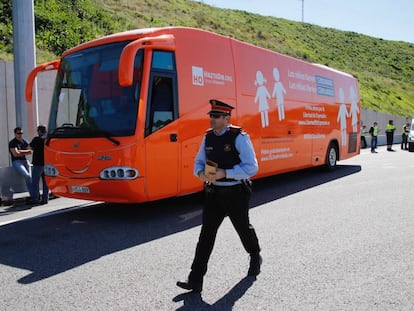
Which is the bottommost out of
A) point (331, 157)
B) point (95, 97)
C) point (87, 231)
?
point (87, 231)

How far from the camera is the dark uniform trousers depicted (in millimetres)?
4059

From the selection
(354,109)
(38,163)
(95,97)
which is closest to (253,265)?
(95,97)

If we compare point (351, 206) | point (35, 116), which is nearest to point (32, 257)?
point (351, 206)

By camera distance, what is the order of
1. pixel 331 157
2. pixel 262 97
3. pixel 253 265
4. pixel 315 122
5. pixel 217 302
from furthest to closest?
pixel 331 157
pixel 315 122
pixel 262 97
pixel 253 265
pixel 217 302

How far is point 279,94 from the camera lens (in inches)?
411

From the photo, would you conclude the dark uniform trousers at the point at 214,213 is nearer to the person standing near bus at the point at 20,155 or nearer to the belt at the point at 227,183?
the belt at the point at 227,183

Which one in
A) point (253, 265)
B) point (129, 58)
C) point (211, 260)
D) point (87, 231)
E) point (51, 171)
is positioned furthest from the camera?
point (51, 171)

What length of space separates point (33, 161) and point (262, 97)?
16.4ft

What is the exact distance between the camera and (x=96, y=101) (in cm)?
691

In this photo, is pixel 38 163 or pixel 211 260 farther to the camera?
pixel 38 163

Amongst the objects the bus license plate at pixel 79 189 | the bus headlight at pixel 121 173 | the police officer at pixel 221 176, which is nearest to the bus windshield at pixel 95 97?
the bus headlight at pixel 121 173

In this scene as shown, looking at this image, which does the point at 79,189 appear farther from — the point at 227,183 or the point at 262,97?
the point at 262,97

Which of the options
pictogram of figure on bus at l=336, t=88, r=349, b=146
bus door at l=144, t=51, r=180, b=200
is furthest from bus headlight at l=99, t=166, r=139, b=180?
pictogram of figure on bus at l=336, t=88, r=349, b=146

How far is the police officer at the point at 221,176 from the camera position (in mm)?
3994
